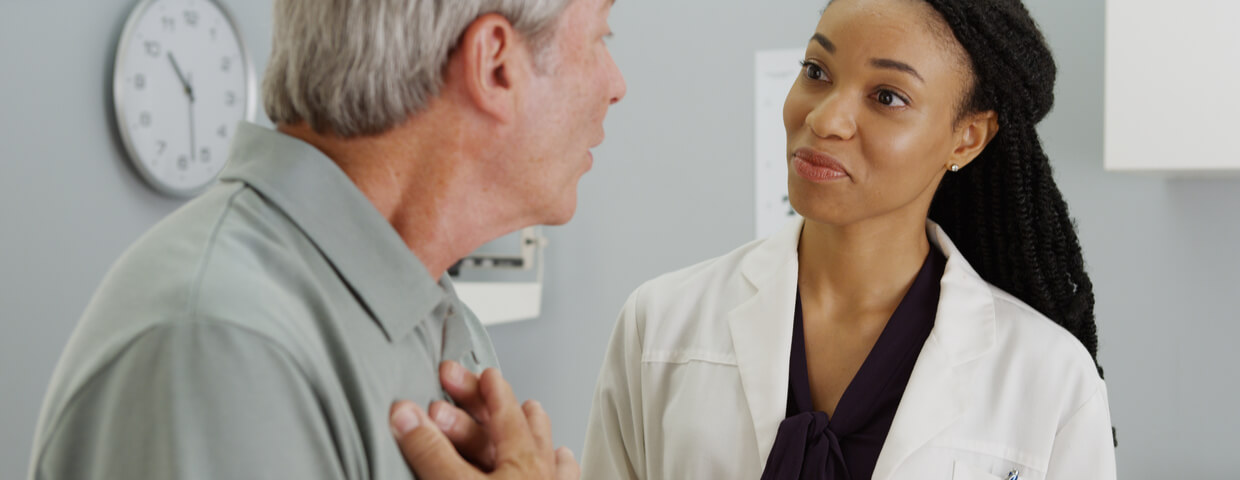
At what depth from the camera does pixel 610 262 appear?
3.15m

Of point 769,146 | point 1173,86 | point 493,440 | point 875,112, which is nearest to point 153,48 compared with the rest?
point 875,112

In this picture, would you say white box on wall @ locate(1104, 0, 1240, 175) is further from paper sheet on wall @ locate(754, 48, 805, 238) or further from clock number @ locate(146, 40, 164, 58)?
clock number @ locate(146, 40, 164, 58)

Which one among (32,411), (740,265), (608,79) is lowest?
(32,411)

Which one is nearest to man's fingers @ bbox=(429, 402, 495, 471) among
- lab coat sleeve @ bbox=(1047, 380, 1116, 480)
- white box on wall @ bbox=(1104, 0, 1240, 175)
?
lab coat sleeve @ bbox=(1047, 380, 1116, 480)

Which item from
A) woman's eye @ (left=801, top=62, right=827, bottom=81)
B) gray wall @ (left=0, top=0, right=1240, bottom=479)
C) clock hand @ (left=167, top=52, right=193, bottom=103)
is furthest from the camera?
clock hand @ (left=167, top=52, right=193, bottom=103)

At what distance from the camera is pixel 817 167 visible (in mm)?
1263

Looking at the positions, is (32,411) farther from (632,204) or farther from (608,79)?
(632,204)

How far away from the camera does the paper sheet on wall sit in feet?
9.60

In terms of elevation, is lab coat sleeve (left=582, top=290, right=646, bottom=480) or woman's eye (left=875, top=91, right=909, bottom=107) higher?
woman's eye (left=875, top=91, right=909, bottom=107)

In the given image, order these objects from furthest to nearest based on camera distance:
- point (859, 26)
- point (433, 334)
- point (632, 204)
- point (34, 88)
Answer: point (632, 204) < point (34, 88) < point (859, 26) < point (433, 334)

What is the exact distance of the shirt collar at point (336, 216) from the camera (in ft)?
2.24

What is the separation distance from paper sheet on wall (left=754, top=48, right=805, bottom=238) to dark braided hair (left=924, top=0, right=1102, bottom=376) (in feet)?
4.72

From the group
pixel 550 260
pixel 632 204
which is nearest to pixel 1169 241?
pixel 632 204

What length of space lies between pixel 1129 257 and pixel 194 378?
245 centimetres
